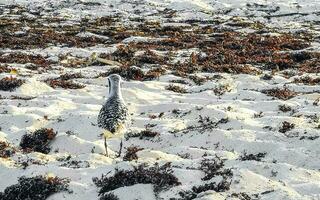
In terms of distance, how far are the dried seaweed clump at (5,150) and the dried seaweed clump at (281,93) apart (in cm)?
810

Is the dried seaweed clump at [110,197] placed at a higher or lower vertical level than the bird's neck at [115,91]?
lower

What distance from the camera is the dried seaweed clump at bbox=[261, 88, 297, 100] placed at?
15.2 metres

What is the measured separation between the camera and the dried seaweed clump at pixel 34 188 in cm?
851

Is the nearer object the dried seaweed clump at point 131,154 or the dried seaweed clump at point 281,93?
the dried seaweed clump at point 131,154

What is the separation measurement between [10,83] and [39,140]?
5.65 m

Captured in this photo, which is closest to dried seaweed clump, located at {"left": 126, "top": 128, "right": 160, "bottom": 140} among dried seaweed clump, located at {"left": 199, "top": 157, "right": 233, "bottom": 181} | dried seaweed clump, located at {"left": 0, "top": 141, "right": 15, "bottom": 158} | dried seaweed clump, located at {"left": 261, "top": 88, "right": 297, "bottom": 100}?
dried seaweed clump, located at {"left": 199, "top": 157, "right": 233, "bottom": 181}

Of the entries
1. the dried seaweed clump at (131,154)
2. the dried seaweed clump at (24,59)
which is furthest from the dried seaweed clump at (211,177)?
the dried seaweed clump at (24,59)

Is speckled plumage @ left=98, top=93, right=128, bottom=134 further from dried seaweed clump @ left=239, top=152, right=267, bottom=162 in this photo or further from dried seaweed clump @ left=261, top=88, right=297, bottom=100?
dried seaweed clump @ left=261, top=88, right=297, bottom=100

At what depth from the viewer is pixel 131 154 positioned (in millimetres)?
10461

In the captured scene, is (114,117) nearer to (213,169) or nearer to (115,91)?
(115,91)

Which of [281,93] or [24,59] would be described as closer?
[281,93]

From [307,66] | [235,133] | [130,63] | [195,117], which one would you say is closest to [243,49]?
[307,66]

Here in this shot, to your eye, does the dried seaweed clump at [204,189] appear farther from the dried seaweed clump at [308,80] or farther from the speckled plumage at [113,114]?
the dried seaweed clump at [308,80]

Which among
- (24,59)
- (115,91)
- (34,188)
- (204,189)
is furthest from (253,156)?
(24,59)
